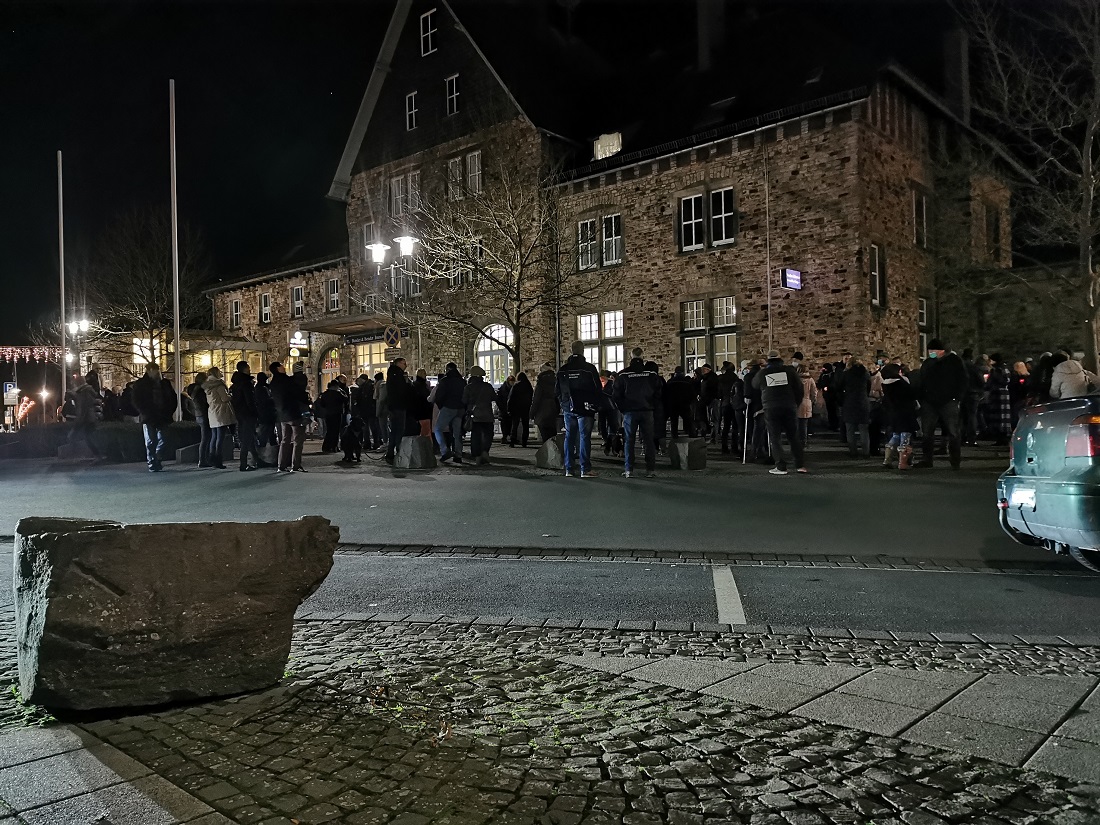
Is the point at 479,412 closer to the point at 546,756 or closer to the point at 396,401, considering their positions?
the point at 396,401

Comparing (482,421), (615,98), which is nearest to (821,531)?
(482,421)

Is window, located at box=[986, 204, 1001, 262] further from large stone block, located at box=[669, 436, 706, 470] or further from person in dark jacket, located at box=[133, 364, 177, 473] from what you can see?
person in dark jacket, located at box=[133, 364, 177, 473]

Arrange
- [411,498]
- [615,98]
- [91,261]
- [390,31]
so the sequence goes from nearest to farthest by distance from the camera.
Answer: [411,498]
[615,98]
[390,31]
[91,261]

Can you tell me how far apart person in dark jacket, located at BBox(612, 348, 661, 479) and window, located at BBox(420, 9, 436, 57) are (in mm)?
22775

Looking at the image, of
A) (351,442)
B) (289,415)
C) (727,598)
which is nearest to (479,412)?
(351,442)

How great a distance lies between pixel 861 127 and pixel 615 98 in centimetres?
1069

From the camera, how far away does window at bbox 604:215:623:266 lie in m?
26.7

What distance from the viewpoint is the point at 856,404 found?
15.2 m

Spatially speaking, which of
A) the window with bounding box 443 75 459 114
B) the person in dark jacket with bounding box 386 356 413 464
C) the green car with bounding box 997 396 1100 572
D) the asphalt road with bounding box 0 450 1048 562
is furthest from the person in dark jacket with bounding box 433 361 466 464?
the window with bounding box 443 75 459 114

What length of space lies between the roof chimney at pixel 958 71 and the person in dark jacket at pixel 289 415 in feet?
70.7

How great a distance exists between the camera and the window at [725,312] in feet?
79.5

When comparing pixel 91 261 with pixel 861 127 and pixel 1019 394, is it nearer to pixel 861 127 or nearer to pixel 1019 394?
pixel 861 127

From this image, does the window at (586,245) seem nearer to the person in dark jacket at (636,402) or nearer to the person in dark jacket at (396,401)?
the person in dark jacket at (396,401)

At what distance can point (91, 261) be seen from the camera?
134 ft
